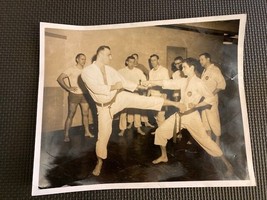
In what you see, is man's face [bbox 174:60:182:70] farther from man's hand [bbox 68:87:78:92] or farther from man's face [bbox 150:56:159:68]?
man's hand [bbox 68:87:78:92]

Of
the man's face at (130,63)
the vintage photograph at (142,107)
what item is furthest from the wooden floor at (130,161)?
the man's face at (130,63)

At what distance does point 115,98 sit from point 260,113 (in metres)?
0.23

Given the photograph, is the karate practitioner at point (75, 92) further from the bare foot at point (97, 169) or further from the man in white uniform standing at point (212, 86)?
the man in white uniform standing at point (212, 86)

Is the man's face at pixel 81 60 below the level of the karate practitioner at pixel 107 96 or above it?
above

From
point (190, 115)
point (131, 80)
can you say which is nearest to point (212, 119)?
point (190, 115)

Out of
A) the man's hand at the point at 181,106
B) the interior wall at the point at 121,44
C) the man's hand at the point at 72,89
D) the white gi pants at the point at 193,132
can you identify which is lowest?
the white gi pants at the point at 193,132

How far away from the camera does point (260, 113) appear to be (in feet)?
1.53

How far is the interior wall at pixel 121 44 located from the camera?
0.49 m

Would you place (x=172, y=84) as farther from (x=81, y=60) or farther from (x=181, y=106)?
(x=81, y=60)

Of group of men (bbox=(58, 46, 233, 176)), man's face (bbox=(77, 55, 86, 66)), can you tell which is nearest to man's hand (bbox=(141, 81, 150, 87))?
group of men (bbox=(58, 46, 233, 176))

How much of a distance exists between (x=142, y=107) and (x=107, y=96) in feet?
0.20

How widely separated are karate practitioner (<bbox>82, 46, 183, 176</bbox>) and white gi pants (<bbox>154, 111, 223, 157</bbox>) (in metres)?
0.03

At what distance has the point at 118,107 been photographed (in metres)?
0.47

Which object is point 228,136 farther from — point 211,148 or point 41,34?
point 41,34
